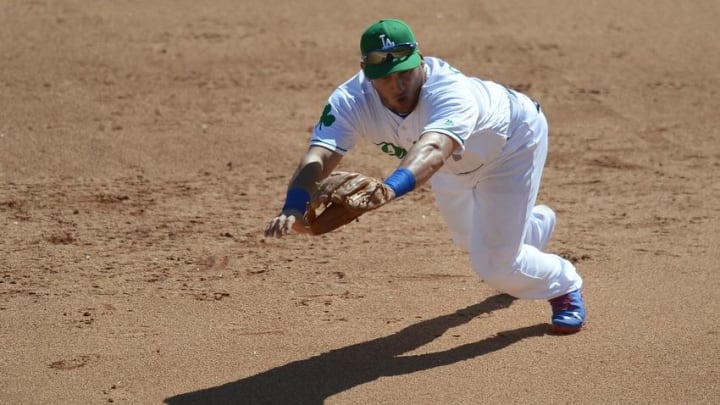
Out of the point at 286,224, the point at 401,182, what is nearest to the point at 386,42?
the point at 401,182

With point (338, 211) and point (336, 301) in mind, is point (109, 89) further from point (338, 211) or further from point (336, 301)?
point (338, 211)

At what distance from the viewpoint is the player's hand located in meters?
4.55

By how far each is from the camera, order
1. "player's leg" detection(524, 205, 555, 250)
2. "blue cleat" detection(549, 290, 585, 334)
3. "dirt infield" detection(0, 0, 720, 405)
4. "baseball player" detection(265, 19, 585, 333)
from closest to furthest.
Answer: "baseball player" detection(265, 19, 585, 333) → "dirt infield" detection(0, 0, 720, 405) → "blue cleat" detection(549, 290, 585, 334) → "player's leg" detection(524, 205, 555, 250)

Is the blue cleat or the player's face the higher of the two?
the player's face

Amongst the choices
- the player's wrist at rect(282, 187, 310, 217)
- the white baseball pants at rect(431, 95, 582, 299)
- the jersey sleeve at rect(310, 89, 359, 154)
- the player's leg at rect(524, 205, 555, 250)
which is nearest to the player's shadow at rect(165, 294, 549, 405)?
the white baseball pants at rect(431, 95, 582, 299)

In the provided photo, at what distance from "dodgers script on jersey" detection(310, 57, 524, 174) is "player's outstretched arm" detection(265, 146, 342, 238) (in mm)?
65

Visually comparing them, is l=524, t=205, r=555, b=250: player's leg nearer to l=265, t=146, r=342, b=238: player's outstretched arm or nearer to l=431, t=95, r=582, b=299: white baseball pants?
l=431, t=95, r=582, b=299: white baseball pants

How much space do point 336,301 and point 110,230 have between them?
214 cm

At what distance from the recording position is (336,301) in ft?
20.1

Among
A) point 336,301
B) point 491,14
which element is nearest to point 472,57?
point 491,14

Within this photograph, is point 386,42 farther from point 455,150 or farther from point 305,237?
point 305,237

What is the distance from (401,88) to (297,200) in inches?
29.7

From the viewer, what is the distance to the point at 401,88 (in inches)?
190

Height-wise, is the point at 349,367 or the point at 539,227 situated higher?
the point at 539,227
